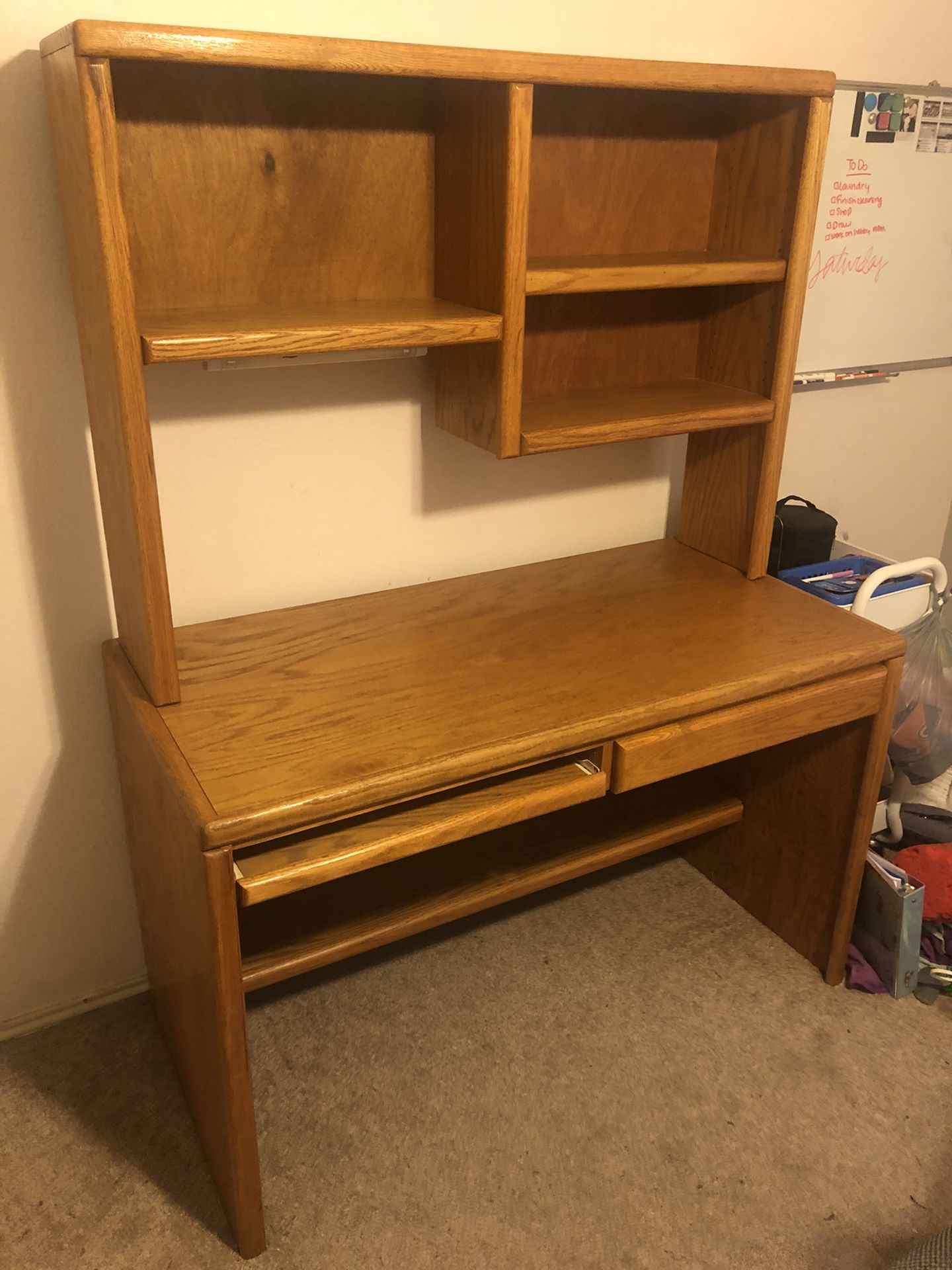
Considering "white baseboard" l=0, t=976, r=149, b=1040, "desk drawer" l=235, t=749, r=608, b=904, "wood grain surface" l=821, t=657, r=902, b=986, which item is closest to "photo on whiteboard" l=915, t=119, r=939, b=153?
"wood grain surface" l=821, t=657, r=902, b=986

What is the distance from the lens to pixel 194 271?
141 cm

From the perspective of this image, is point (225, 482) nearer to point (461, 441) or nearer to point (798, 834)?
point (461, 441)

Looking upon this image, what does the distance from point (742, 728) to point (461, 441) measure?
0.69 meters

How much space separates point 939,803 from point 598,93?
162cm

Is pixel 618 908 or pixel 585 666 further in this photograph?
pixel 618 908

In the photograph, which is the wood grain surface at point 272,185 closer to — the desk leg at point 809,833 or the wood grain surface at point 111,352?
the wood grain surface at point 111,352

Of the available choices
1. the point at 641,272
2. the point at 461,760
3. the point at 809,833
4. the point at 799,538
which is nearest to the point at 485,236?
the point at 641,272

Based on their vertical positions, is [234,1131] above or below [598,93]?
below

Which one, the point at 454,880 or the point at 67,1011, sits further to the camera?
the point at 67,1011

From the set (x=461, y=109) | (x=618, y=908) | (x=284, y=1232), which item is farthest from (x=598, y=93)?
(x=284, y=1232)

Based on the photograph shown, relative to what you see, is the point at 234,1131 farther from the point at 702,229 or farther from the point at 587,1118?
the point at 702,229

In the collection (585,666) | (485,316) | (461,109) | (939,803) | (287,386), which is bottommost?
(939,803)

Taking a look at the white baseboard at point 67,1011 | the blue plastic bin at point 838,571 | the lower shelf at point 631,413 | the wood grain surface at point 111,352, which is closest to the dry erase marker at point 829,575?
the blue plastic bin at point 838,571

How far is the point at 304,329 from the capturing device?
1.25m
